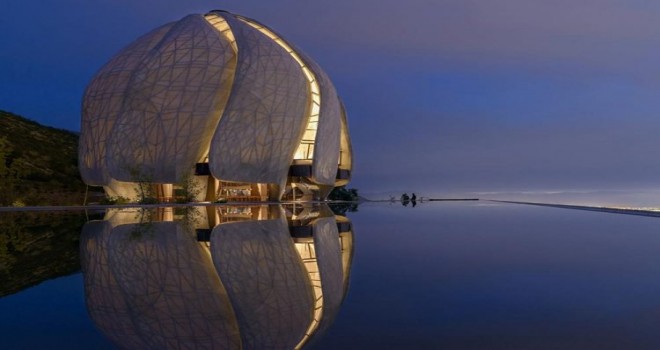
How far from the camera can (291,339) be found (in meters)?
4.54

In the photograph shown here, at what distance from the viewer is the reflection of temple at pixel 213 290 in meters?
4.71

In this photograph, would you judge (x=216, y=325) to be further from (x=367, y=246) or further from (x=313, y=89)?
(x=313, y=89)

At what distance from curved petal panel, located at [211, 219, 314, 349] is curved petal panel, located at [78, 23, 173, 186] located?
1393 inches

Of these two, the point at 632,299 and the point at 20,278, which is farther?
the point at 20,278

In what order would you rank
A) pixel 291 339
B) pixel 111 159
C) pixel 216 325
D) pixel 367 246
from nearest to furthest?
pixel 291 339 → pixel 216 325 → pixel 367 246 → pixel 111 159

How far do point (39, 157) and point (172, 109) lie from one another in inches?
1724

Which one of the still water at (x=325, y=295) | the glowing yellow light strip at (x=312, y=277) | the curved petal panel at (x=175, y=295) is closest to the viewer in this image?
the still water at (x=325, y=295)

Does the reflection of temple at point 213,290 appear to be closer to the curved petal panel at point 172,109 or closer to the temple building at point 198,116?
the temple building at point 198,116

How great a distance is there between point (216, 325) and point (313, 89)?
47251 millimetres

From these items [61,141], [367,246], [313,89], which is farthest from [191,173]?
[61,141]

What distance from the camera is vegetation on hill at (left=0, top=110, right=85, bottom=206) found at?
200ft

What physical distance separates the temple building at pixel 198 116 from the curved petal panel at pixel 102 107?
91 mm

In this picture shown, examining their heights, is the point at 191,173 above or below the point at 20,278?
above

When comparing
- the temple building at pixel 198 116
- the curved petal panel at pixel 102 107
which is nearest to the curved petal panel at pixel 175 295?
the temple building at pixel 198 116
